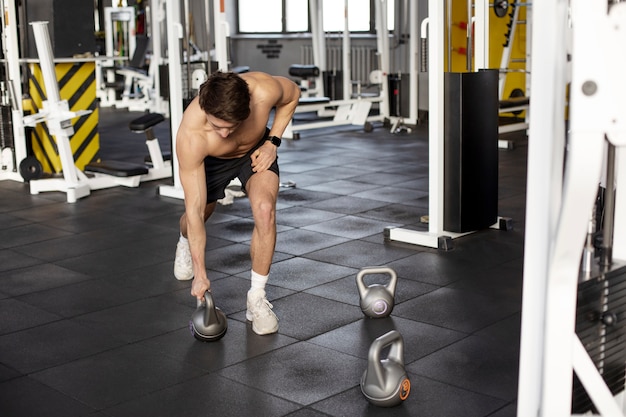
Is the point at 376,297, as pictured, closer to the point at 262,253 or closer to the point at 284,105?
the point at 262,253

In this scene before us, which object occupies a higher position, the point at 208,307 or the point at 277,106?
the point at 277,106

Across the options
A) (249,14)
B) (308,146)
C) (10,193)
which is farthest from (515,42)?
(10,193)

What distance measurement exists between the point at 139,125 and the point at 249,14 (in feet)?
23.6

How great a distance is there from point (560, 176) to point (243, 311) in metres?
1.89

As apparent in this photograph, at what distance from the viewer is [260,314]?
9.98ft

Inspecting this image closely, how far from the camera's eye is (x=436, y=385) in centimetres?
256

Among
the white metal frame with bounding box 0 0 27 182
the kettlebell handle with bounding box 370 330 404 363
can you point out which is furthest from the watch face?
the white metal frame with bounding box 0 0 27 182

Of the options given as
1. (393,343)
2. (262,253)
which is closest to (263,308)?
(262,253)

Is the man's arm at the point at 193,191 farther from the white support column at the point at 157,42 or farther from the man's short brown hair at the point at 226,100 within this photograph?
the white support column at the point at 157,42

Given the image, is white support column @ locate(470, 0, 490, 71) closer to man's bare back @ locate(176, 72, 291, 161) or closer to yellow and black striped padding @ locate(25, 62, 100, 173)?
man's bare back @ locate(176, 72, 291, 161)

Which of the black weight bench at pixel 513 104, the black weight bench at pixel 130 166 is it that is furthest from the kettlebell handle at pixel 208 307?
the black weight bench at pixel 513 104

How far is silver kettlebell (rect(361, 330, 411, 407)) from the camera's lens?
7.81ft

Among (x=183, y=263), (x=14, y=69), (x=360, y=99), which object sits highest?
(x=14, y=69)

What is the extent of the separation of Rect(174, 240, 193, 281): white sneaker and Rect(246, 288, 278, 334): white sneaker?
0.69 meters
